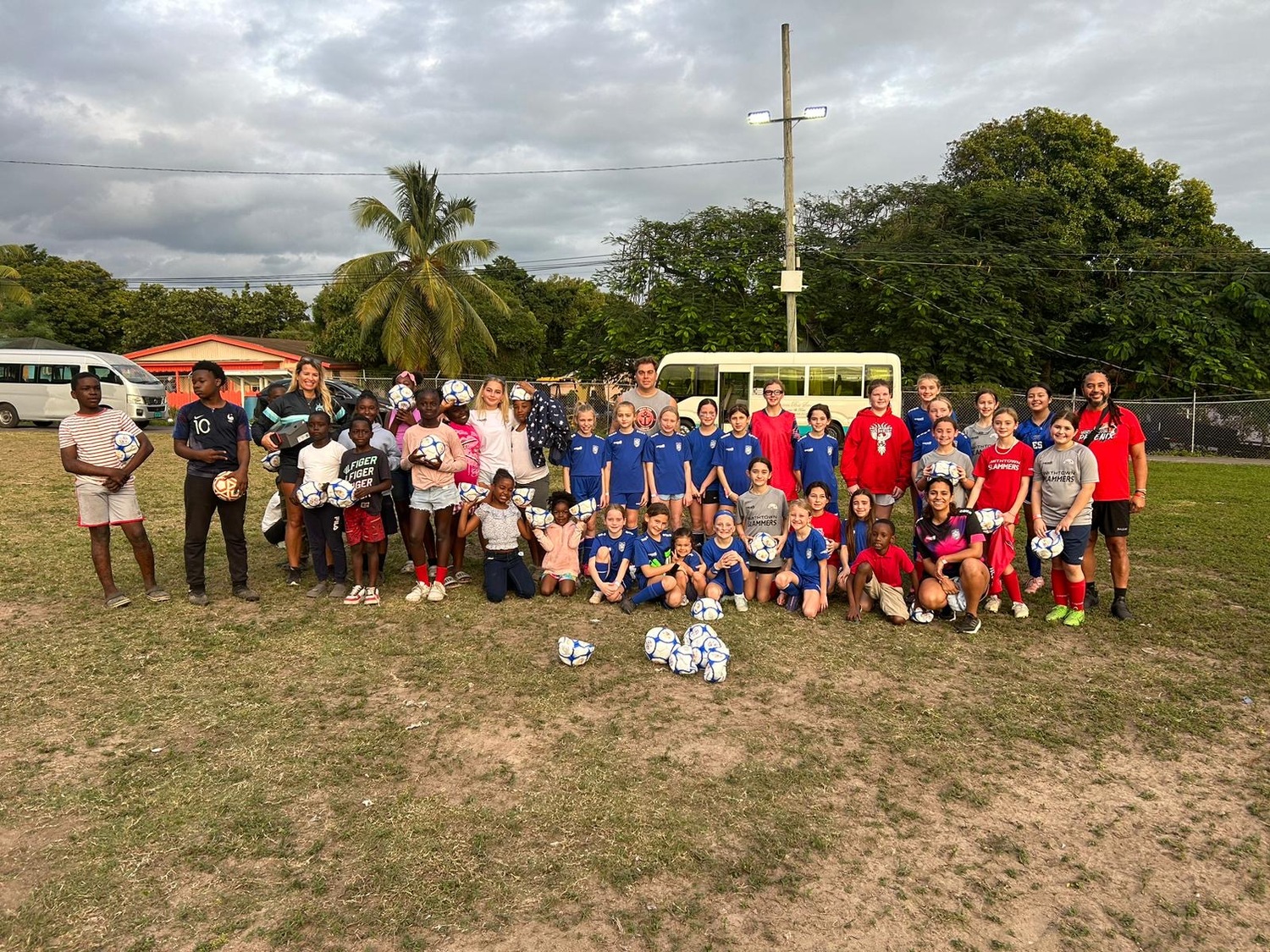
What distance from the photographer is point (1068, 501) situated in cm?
538

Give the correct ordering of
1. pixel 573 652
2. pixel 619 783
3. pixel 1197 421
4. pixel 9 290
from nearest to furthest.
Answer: pixel 619 783 → pixel 573 652 → pixel 1197 421 → pixel 9 290

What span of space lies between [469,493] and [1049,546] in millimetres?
4141

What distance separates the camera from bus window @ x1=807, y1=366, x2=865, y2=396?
54.3ft

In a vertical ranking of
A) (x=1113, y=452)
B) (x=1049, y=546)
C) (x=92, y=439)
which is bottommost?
(x=1049, y=546)

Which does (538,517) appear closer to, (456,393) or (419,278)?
(456,393)

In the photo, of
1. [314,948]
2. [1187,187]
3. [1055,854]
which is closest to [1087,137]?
[1187,187]

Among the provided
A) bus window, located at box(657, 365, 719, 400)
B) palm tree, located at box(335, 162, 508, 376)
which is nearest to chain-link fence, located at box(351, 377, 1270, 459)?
bus window, located at box(657, 365, 719, 400)

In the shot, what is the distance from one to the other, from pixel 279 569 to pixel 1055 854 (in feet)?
19.9

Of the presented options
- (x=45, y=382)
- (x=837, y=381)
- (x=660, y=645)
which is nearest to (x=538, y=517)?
(x=660, y=645)

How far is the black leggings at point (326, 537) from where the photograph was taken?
5.83 m

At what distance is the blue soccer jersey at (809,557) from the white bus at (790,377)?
10.7 meters

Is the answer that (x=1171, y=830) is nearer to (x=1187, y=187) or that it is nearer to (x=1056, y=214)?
(x=1056, y=214)

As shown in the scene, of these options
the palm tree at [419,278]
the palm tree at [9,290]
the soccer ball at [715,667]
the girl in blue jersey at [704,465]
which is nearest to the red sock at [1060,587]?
the girl in blue jersey at [704,465]

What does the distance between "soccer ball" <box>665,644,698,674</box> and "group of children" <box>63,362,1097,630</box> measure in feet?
3.73
